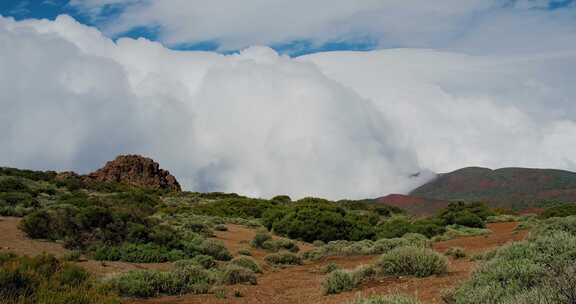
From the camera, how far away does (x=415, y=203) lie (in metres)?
66.4

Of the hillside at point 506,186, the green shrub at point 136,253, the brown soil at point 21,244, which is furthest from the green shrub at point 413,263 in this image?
the hillside at point 506,186

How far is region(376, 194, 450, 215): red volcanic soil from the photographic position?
59062mm

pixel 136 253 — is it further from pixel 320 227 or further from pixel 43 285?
pixel 320 227

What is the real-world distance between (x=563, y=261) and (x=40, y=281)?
8.63 metres

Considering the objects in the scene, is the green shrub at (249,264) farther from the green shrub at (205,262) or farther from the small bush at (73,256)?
the small bush at (73,256)

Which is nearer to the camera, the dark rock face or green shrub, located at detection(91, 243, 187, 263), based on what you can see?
green shrub, located at detection(91, 243, 187, 263)

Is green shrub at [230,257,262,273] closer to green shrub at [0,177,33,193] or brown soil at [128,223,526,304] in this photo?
brown soil at [128,223,526,304]

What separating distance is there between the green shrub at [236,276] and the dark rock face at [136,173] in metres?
61.2

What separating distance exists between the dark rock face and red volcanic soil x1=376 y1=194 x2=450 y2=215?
32.3m

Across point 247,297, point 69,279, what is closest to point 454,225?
point 247,297

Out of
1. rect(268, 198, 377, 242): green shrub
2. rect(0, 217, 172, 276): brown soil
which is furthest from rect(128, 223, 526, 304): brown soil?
rect(268, 198, 377, 242): green shrub

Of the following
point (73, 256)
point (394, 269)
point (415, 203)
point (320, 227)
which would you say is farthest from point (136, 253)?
point (415, 203)

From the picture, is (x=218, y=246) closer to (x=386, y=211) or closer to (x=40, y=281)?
(x=40, y=281)

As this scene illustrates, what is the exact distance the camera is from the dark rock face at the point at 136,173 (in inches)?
2884
